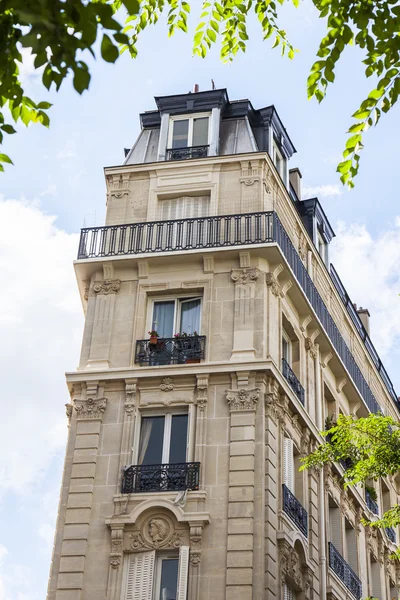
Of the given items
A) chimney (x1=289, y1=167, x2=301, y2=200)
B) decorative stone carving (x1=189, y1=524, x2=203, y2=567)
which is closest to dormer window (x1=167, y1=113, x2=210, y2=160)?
chimney (x1=289, y1=167, x2=301, y2=200)

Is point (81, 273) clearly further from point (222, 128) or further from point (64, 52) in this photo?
point (64, 52)

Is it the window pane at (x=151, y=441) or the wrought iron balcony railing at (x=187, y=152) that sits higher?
the wrought iron balcony railing at (x=187, y=152)

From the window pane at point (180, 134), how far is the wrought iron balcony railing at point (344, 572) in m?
11.8

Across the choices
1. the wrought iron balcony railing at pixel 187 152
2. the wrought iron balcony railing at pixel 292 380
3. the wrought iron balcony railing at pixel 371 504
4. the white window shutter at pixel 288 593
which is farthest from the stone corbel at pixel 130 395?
the wrought iron balcony railing at pixel 371 504

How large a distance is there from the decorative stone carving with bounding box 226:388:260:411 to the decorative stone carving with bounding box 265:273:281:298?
3332mm

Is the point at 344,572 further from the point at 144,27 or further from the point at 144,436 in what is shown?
the point at 144,27

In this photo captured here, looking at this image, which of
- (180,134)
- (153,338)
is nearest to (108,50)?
(153,338)

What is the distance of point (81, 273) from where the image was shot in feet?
90.4

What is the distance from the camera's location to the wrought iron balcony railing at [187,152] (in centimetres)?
2906

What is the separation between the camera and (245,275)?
26.3 meters

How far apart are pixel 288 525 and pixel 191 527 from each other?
101 inches

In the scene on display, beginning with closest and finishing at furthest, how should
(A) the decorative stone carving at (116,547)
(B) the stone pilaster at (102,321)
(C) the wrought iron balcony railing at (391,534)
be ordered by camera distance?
(A) the decorative stone carving at (116,547), (B) the stone pilaster at (102,321), (C) the wrought iron balcony railing at (391,534)

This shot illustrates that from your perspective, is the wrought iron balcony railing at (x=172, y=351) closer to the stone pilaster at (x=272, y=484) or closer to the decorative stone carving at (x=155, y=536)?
the stone pilaster at (x=272, y=484)

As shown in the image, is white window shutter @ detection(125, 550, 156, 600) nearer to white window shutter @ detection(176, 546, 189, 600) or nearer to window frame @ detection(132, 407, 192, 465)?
white window shutter @ detection(176, 546, 189, 600)
